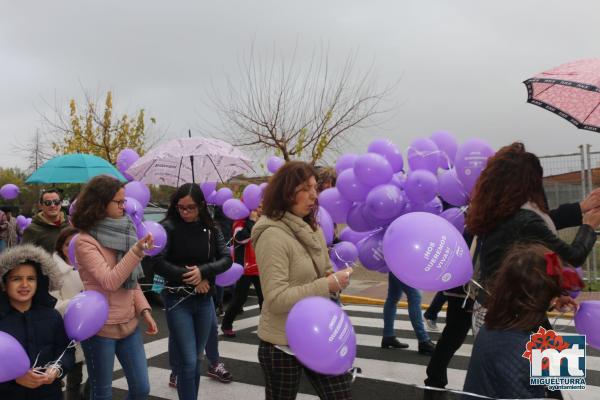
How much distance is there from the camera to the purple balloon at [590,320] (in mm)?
2521

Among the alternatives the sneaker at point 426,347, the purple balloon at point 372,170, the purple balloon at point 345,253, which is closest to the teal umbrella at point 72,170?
the purple balloon at point 345,253

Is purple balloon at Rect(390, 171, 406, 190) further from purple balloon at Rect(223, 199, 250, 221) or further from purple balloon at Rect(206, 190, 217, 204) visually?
purple balloon at Rect(206, 190, 217, 204)

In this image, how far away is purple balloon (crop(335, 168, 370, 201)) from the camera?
473 centimetres

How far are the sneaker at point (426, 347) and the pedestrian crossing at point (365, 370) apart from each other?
0.07 m

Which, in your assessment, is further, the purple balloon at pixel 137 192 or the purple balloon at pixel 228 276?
the purple balloon at pixel 228 276

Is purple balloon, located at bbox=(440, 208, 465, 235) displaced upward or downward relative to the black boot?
upward

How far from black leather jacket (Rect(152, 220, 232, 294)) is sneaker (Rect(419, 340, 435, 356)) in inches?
101

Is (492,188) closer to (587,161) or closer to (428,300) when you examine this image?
(428,300)

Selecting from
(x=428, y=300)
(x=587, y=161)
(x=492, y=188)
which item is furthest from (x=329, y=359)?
→ (x=587, y=161)

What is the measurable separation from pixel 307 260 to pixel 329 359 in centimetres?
53

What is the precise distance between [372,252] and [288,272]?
2.39 m

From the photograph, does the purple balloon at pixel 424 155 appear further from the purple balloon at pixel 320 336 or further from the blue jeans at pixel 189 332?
the purple balloon at pixel 320 336

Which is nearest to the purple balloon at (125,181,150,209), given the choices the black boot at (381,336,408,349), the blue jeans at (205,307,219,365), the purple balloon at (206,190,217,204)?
the blue jeans at (205,307,219,365)

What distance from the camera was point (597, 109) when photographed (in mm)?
3471
